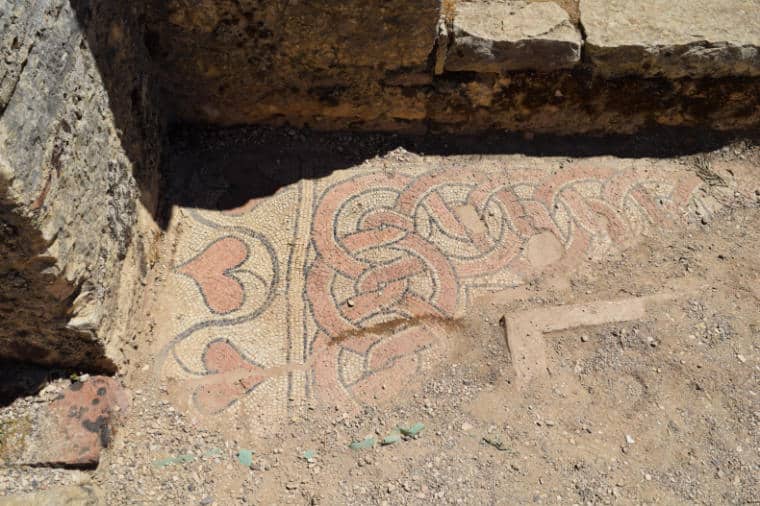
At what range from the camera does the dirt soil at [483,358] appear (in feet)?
9.79

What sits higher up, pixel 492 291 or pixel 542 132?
pixel 542 132

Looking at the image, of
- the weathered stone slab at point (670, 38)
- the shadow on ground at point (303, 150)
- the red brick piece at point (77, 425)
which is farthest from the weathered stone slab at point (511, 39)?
the red brick piece at point (77, 425)

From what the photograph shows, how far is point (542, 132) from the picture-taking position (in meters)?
4.46

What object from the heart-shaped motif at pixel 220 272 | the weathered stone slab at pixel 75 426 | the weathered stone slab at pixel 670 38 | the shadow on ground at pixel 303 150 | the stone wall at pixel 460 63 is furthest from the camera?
the shadow on ground at pixel 303 150

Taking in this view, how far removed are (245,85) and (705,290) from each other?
3.11 metres

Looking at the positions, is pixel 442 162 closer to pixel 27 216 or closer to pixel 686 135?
pixel 686 135

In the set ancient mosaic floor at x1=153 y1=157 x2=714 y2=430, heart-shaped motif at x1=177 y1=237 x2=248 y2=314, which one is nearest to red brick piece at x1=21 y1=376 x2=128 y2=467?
ancient mosaic floor at x1=153 y1=157 x2=714 y2=430

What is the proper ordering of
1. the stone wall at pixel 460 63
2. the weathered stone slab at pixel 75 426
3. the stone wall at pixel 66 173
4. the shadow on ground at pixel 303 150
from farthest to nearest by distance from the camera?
the shadow on ground at pixel 303 150 → the stone wall at pixel 460 63 → the weathered stone slab at pixel 75 426 → the stone wall at pixel 66 173

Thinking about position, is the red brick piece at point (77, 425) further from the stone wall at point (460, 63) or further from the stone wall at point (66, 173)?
the stone wall at point (460, 63)

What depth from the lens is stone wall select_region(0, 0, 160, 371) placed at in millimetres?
2441

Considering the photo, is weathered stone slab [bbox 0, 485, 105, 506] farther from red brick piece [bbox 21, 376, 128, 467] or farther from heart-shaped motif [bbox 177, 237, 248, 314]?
heart-shaped motif [bbox 177, 237, 248, 314]

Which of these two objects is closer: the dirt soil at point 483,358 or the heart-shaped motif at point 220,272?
the dirt soil at point 483,358

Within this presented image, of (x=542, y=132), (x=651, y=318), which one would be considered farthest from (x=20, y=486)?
(x=542, y=132)

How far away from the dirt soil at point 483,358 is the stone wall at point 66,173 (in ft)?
1.17
